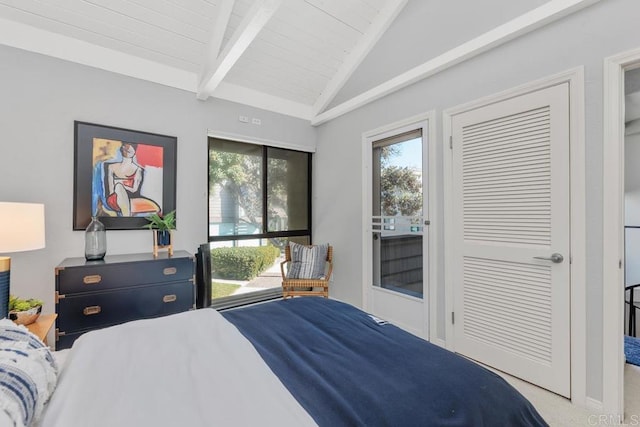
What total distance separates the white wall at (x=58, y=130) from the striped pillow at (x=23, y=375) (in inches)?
68.9

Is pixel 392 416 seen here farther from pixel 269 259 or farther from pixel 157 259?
pixel 269 259

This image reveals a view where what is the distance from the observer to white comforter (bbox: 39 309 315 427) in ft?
2.69

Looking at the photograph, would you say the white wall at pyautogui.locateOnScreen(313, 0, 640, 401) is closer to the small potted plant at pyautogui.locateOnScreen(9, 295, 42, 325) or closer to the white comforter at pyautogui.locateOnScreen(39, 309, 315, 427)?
the white comforter at pyautogui.locateOnScreen(39, 309, 315, 427)

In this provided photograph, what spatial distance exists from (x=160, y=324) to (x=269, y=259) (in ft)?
8.21

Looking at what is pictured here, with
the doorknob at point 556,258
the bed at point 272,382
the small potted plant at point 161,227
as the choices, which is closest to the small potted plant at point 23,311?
the bed at point 272,382

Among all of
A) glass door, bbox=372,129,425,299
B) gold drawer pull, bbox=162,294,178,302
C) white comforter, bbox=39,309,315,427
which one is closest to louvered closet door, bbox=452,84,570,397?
glass door, bbox=372,129,425,299

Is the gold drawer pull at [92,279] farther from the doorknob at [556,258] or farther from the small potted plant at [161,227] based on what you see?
the doorknob at [556,258]

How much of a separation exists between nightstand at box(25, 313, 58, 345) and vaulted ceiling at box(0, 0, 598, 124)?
86.5 inches

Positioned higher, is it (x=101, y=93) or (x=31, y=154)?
(x=101, y=93)

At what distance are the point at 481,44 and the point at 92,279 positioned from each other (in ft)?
11.6

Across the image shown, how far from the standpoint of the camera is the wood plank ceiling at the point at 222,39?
240cm

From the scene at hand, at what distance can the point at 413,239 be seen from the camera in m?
2.92

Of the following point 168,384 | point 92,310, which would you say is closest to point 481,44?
point 168,384

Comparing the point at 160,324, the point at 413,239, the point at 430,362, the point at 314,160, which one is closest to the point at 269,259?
the point at 314,160
